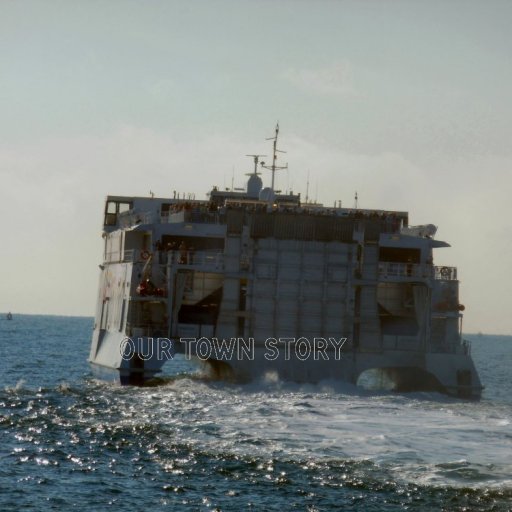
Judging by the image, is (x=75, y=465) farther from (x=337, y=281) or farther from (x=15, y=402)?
(x=337, y=281)

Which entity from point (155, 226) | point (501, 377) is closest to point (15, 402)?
point (155, 226)

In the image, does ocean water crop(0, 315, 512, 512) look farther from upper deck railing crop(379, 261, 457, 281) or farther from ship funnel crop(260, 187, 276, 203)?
ship funnel crop(260, 187, 276, 203)

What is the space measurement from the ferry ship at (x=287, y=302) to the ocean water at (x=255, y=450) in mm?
1706

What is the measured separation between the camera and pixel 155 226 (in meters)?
47.5

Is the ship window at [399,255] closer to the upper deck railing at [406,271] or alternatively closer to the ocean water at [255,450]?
the upper deck railing at [406,271]

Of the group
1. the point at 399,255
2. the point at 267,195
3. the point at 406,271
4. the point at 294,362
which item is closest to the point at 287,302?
the point at 294,362

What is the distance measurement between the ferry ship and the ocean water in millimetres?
1706

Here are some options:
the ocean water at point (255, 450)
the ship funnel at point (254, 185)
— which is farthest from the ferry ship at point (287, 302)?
the ship funnel at point (254, 185)

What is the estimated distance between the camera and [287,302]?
46.5 metres

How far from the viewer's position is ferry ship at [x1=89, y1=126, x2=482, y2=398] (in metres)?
45.4

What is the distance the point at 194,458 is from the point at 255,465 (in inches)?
75.6

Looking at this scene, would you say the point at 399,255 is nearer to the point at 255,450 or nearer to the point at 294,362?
the point at 294,362

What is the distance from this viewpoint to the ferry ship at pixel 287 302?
149 ft

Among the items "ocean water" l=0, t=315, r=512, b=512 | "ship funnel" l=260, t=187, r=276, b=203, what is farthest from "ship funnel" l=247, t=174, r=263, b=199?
"ocean water" l=0, t=315, r=512, b=512
